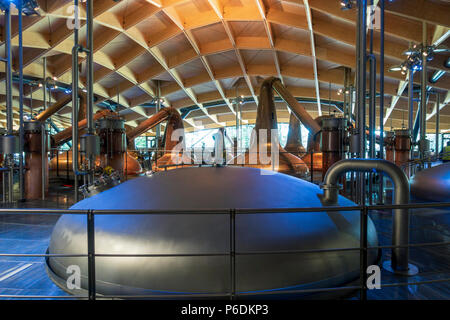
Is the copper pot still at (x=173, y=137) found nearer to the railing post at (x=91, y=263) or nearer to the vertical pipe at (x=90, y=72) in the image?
the vertical pipe at (x=90, y=72)

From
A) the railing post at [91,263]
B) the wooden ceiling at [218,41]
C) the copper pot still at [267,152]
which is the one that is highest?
the wooden ceiling at [218,41]

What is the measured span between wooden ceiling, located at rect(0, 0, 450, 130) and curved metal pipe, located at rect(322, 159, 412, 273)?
1167 cm

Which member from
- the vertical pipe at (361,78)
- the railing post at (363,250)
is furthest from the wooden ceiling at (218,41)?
the railing post at (363,250)

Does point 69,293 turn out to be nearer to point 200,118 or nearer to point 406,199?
point 406,199

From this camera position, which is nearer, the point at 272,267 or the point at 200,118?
the point at 272,267

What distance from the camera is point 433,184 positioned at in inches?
269

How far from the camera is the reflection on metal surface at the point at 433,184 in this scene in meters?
6.63

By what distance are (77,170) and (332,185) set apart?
497cm

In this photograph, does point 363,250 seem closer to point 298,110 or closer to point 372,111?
point 372,111

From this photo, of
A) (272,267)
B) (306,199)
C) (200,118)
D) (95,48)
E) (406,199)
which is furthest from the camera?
(200,118)

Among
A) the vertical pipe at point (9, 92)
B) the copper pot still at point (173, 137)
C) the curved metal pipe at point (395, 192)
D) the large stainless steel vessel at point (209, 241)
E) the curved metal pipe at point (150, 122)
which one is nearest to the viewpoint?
the large stainless steel vessel at point (209, 241)

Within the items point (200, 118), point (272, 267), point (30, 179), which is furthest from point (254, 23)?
point (200, 118)

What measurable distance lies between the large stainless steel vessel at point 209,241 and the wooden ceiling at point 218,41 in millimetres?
12491

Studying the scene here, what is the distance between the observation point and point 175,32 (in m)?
15.8
